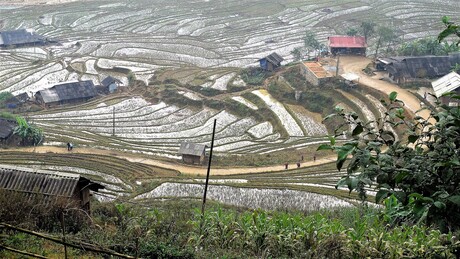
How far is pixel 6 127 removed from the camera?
952 inches

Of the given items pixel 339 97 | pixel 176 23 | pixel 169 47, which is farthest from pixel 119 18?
pixel 339 97

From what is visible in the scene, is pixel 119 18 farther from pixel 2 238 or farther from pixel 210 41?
pixel 2 238

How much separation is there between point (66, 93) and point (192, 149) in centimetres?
1258

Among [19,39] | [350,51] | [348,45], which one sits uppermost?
[19,39]

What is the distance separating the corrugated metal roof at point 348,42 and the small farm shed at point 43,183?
28.7m

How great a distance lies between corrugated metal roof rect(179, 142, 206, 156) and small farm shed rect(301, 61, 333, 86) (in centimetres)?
1111

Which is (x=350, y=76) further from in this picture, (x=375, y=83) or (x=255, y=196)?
(x=255, y=196)

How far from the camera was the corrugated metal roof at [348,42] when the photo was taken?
118ft

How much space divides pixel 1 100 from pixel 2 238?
25.7 m

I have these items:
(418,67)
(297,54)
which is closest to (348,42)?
(297,54)

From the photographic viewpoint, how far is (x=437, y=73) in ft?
95.7

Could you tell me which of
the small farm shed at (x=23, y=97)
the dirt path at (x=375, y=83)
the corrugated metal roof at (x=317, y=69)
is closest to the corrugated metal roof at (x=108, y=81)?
the small farm shed at (x=23, y=97)

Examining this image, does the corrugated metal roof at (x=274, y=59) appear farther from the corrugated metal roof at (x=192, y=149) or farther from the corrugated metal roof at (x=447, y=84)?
the corrugated metal roof at (x=192, y=149)

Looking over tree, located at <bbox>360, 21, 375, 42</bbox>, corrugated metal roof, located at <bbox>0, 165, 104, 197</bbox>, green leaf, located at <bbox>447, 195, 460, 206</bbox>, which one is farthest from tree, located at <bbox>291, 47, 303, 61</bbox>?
green leaf, located at <bbox>447, 195, 460, 206</bbox>
